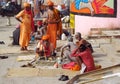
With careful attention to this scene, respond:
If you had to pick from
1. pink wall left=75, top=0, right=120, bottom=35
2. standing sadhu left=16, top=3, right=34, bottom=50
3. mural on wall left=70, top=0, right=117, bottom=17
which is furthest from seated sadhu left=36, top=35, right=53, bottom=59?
mural on wall left=70, top=0, right=117, bottom=17

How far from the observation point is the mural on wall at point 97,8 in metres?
17.2

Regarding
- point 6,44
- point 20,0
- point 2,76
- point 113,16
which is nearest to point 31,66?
point 2,76

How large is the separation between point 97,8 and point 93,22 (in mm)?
585

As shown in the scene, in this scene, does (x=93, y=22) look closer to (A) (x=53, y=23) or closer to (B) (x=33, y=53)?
(A) (x=53, y=23)

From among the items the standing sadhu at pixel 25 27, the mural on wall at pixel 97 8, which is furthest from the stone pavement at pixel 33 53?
the mural on wall at pixel 97 8

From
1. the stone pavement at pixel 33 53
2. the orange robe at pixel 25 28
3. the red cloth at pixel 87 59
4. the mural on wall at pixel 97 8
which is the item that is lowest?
the stone pavement at pixel 33 53

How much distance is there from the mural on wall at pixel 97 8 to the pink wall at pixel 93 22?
16 cm

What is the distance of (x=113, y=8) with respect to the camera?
677 inches

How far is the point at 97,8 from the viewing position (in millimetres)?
17469

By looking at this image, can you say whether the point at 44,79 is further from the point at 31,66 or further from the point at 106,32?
the point at 106,32

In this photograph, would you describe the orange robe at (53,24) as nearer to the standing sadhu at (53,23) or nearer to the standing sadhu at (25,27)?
the standing sadhu at (53,23)

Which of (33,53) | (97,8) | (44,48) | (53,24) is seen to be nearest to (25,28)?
(33,53)

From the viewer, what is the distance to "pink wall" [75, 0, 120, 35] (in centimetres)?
1720

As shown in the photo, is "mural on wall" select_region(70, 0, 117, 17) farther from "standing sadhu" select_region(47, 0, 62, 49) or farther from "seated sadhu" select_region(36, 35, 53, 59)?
"seated sadhu" select_region(36, 35, 53, 59)
